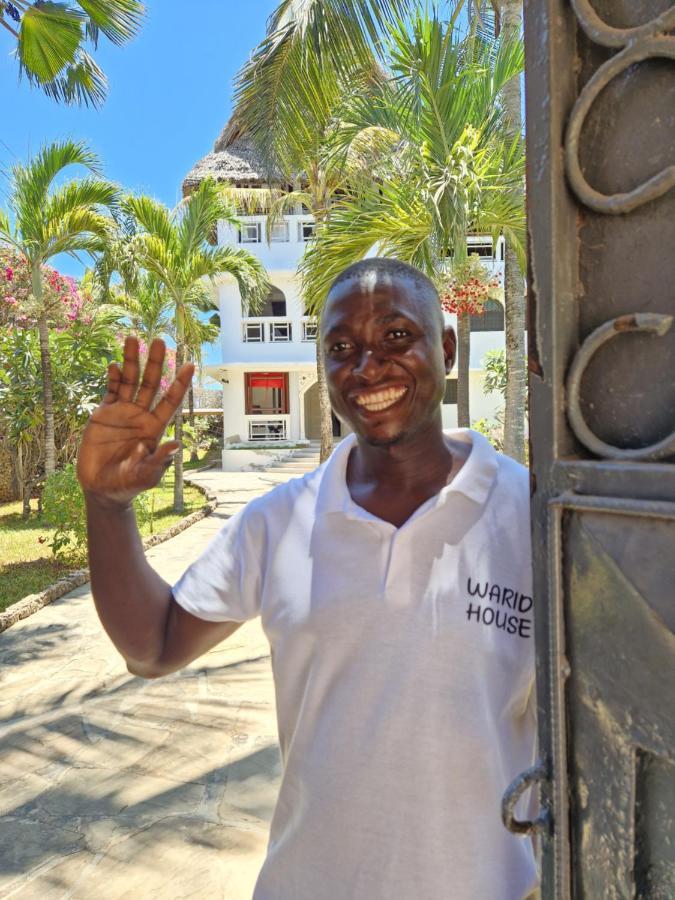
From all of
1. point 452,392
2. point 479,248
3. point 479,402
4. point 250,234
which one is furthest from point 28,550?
point 250,234

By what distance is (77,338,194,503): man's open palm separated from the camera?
115cm

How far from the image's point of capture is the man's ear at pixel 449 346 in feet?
4.56

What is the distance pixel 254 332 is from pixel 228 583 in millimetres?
21585

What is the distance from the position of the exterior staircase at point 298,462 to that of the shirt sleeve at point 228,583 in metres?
16.4

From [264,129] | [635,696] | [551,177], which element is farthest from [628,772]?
[264,129]

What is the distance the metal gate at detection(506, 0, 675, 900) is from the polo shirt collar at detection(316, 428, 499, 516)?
443 mm

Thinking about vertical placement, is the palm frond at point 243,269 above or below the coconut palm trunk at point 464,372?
above

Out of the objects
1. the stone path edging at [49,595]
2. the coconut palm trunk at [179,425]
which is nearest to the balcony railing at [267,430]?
the coconut palm trunk at [179,425]

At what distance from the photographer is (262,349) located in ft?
72.0

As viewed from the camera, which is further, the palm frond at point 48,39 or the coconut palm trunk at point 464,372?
the coconut palm trunk at point 464,372

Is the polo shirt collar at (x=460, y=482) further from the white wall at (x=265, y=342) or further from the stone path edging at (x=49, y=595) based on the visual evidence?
the white wall at (x=265, y=342)

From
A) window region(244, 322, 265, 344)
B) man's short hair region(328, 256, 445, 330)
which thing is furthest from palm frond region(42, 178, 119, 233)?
window region(244, 322, 265, 344)

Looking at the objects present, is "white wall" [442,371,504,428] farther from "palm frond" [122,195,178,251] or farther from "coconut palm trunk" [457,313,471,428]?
"coconut palm trunk" [457,313,471,428]

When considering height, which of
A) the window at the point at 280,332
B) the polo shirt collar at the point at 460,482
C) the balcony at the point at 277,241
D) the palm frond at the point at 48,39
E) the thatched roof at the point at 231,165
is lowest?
the polo shirt collar at the point at 460,482
